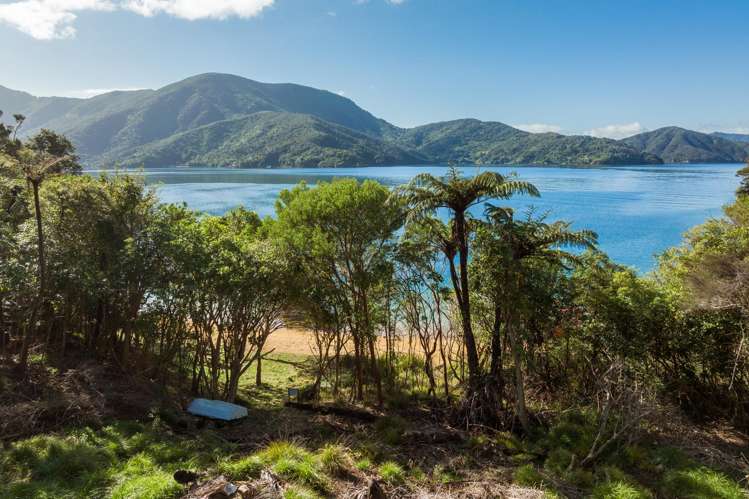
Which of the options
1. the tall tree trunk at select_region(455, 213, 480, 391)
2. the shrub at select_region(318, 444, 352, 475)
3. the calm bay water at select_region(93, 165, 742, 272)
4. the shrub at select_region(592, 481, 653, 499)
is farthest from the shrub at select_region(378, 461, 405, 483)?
the calm bay water at select_region(93, 165, 742, 272)

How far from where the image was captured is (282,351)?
2781cm

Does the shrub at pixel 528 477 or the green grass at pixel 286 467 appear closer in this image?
the green grass at pixel 286 467

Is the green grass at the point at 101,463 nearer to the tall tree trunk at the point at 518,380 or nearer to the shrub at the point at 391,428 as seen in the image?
the shrub at the point at 391,428

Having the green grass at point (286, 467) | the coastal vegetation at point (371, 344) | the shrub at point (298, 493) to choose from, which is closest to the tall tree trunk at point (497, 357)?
the coastal vegetation at point (371, 344)

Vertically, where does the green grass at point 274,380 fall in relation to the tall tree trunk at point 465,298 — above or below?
below

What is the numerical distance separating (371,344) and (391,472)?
6.77 m

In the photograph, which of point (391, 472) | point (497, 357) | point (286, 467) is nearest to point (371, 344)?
point (497, 357)

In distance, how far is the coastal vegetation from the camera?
8656 mm

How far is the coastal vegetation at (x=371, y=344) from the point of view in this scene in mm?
8656

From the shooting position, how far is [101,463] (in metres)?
8.09

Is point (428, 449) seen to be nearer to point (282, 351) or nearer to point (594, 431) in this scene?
point (594, 431)

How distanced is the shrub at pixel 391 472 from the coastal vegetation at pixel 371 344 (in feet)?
0.15

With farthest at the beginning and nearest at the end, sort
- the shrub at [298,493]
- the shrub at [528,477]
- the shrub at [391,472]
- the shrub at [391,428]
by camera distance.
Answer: the shrub at [391,428], the shrub at [528,477], the shrub at [391,472], the shrub at [298,493]

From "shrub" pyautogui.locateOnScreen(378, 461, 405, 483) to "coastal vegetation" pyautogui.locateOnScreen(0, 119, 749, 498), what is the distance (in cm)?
4
